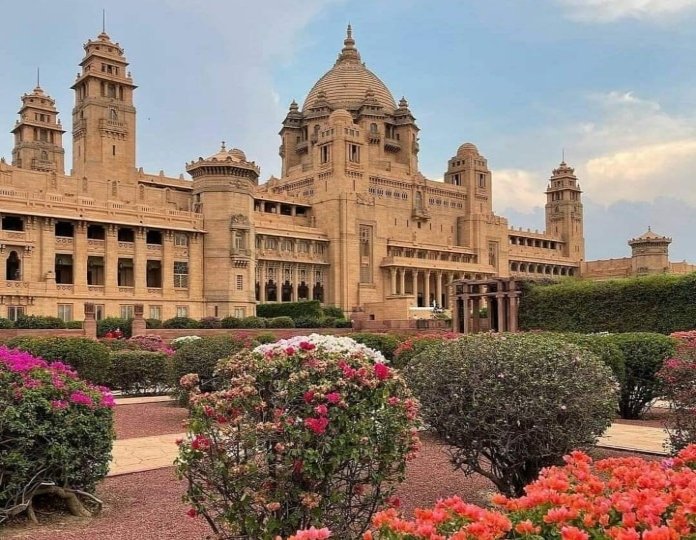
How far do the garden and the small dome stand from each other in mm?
74172

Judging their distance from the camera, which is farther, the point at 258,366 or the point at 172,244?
the point at 172,244

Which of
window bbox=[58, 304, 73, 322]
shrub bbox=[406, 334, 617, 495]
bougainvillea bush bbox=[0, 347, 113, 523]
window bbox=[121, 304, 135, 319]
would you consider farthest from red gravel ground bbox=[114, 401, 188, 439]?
window bbox=[121, 304, 135, 319]

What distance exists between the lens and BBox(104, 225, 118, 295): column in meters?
49.2

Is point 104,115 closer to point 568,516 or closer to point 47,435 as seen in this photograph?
Result: point 47,435

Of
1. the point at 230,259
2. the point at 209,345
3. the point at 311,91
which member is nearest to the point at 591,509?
the point at 209,345

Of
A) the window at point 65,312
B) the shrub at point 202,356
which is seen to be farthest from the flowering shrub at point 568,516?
the window at point 65,312

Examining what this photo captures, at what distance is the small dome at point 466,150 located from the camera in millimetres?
86350

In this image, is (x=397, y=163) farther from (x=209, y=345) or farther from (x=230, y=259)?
(x=209, y=345)

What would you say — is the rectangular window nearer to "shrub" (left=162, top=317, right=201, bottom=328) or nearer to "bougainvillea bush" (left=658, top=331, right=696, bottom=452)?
"shrub" (left=162, top=317, right=201, bottom=328)

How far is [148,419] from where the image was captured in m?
17.1

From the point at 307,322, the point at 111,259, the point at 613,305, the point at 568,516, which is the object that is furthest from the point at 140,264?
the point at 568,516

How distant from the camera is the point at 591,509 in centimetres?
395

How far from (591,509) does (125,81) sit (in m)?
63.2

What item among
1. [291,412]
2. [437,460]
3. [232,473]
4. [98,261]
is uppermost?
[98,261]
